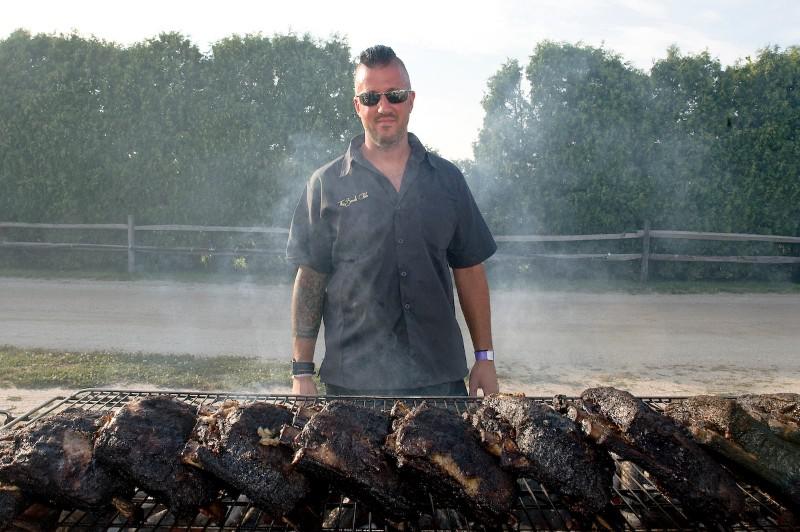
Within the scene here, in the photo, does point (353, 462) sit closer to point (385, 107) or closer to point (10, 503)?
point (10, 503)

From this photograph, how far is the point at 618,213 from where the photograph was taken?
1465cm

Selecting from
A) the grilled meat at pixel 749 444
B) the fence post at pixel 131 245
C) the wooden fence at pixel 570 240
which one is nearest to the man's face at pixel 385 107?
the grilled meat at pixel 749 444

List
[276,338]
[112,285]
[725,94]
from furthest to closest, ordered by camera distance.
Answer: [725,94] < [112,285] < [276,338]

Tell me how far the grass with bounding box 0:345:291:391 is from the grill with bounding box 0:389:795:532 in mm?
3856

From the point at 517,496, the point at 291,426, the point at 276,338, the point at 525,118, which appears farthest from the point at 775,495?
the point at 525,118

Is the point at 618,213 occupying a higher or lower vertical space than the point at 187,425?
higher

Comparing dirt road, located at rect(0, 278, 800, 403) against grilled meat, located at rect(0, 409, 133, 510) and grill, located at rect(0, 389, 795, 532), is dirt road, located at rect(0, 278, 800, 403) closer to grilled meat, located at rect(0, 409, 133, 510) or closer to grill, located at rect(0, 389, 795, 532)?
grill, located at rect(0, 389, 795, 532)

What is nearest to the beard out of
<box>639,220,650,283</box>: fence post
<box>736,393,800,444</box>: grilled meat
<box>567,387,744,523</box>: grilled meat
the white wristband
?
the white wristband

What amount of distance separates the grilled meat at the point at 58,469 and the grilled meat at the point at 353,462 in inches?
33.0

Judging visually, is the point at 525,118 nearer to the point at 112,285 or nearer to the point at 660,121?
the point at 660,121

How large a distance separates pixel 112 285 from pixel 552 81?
1086 cm

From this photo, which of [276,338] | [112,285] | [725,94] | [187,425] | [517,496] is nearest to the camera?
[517,496]

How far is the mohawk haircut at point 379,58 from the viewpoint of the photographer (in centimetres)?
360

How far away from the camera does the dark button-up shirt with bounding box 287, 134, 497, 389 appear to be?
371cm
